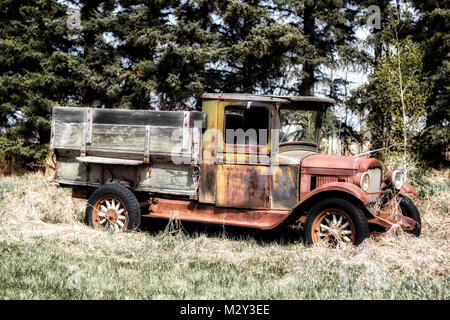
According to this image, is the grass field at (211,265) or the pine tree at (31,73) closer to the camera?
the grass field at (211,265)

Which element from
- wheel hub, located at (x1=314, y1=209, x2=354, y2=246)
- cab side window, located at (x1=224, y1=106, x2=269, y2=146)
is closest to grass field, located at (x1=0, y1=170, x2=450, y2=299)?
wheel hub, located at (x1=314, y1=209, x2=354, y2=246)

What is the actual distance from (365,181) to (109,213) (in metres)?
3.83

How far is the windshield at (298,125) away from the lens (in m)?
6.35

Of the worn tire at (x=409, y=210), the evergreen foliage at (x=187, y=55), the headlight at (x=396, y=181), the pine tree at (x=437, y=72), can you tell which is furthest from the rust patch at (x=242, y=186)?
the pine tree at (x=437, y=72)

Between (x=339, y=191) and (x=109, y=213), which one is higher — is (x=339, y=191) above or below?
above

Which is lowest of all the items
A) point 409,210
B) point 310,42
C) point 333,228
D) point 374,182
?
point 333,228

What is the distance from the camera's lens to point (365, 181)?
6043 millimetres

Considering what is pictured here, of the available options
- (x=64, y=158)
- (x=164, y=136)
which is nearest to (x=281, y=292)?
(x=164, y=136)

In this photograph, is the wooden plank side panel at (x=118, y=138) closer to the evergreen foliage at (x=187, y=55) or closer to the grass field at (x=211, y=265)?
the grass field at (x=211, y=265)

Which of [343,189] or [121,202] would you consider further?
[121,202]

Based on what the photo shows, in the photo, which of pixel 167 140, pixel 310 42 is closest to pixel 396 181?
pixel 167 140

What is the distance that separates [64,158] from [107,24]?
10579mm

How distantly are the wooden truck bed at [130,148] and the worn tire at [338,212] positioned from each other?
178 cm

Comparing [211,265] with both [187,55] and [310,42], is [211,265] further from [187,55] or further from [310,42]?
[310,42]
